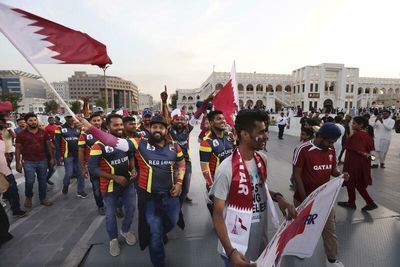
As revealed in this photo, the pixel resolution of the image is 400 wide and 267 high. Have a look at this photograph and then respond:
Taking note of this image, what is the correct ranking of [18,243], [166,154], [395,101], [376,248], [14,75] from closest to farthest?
[166,154]
[376,248]
[18,243]
[395,101]
[14,75]

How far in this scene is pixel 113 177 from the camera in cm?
325

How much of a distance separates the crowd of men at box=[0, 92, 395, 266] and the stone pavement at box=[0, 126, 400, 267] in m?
0.22

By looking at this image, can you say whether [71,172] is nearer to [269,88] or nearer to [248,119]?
[248,119]

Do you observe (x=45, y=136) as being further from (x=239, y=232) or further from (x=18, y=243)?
(x=239, y=232)

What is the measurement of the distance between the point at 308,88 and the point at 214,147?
205ft

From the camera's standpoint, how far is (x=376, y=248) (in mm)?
3252

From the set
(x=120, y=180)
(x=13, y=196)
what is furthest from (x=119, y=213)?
(x=13, y=196)

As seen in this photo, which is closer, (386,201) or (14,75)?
(386,201)

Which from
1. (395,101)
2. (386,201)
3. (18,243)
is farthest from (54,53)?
(395,101)

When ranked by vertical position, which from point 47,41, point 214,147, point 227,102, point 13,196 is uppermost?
point 47,41

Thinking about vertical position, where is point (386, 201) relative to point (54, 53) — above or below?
below

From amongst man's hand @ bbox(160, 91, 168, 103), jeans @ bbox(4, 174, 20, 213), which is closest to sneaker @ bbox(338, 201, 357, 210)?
man's hand @ bbox(160, 91, 168, 103)

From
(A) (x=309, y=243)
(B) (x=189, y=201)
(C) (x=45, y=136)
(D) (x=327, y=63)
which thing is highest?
(D) (x=327, y=63)

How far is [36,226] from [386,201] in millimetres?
6769
